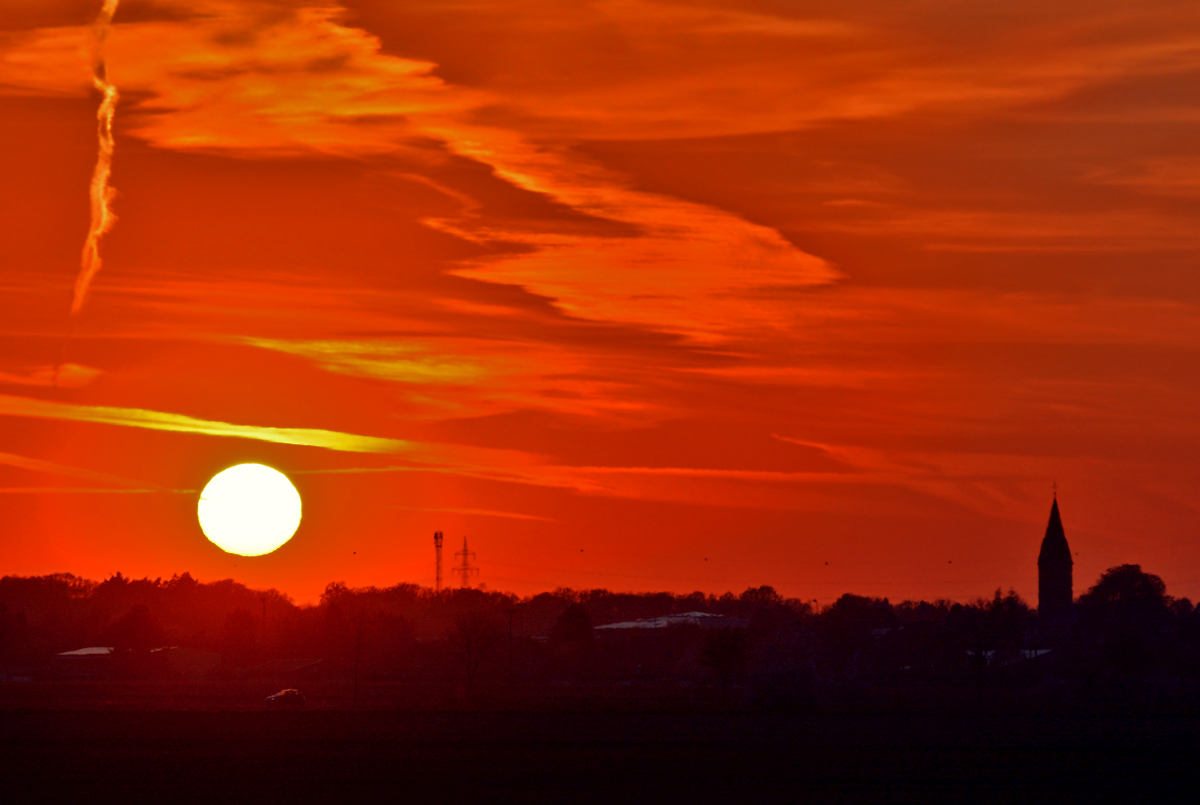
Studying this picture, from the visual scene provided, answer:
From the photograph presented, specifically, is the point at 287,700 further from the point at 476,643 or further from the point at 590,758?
the point at 476,643

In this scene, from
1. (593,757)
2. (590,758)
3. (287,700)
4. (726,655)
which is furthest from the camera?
(726,655)

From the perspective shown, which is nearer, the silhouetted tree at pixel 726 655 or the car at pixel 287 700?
the car at pixel 287 700

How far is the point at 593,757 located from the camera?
63.5 metres

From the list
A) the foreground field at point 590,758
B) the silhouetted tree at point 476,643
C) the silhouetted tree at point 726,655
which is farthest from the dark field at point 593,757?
the silhouetted tree at point 476,643

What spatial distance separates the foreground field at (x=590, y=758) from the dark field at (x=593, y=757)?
0.42 ft

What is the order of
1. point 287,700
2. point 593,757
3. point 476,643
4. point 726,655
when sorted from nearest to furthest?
point 593,757 → point 287,700 → point 726,655 → point 476,643

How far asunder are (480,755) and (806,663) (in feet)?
205

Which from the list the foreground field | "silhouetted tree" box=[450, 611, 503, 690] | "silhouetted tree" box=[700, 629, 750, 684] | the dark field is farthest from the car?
"silhouetted tree" box=[700, 629, 750, 684]

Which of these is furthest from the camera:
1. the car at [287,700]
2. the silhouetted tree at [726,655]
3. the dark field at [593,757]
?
the silhouetted tree at [726,655]

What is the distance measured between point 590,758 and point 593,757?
1.71 feet

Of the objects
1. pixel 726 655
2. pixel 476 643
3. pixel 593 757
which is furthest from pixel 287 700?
pixel 476 643

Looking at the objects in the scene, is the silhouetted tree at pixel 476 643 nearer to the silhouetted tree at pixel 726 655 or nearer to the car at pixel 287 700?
the silhouetted tree at pixel 726 655

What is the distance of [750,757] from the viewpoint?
6334 centimetres

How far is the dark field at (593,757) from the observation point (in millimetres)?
50469
